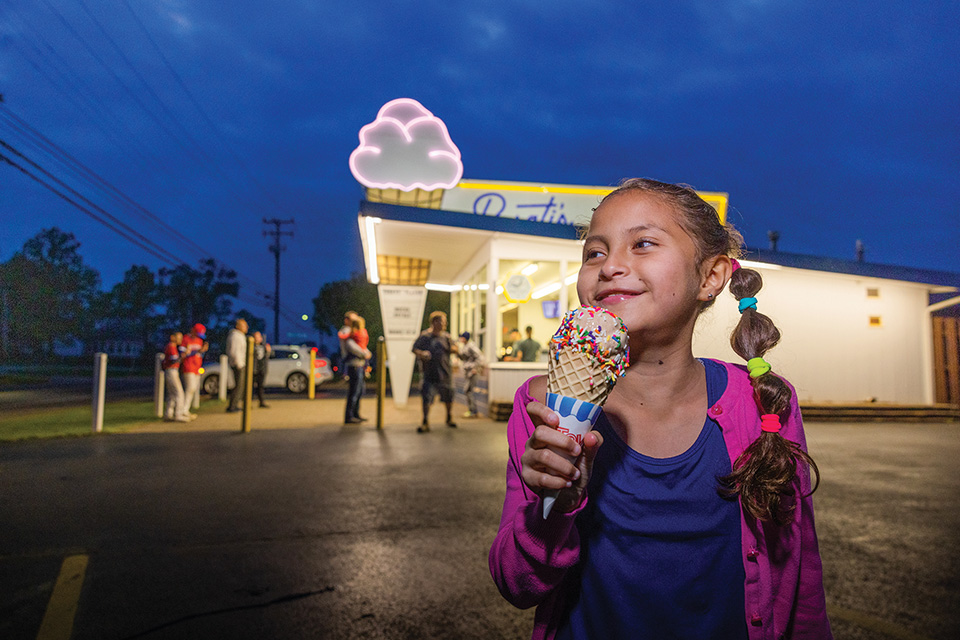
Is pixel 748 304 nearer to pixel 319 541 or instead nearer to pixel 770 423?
pixel 770 423

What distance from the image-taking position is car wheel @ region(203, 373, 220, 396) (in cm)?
2008

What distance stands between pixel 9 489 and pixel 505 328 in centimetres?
1558

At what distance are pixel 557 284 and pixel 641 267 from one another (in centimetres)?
1557

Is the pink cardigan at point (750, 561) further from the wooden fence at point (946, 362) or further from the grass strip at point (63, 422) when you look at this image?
the wooden fence at point (946, 362)

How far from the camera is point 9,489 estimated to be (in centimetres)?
605

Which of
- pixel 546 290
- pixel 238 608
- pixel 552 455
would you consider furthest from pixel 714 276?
pixel 546 290

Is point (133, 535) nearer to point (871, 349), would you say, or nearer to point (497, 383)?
point (497, 383)

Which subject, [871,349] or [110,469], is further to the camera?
[871,349]

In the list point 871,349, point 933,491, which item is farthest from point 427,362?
point 871,349

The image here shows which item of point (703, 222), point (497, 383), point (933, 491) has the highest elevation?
point (703, 222)

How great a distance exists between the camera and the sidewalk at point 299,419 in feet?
37.1

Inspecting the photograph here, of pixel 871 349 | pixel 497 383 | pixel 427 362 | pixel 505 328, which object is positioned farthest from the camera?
pixel 505 328

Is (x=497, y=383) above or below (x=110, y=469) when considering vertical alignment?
above

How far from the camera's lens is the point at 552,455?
0.92 metres
